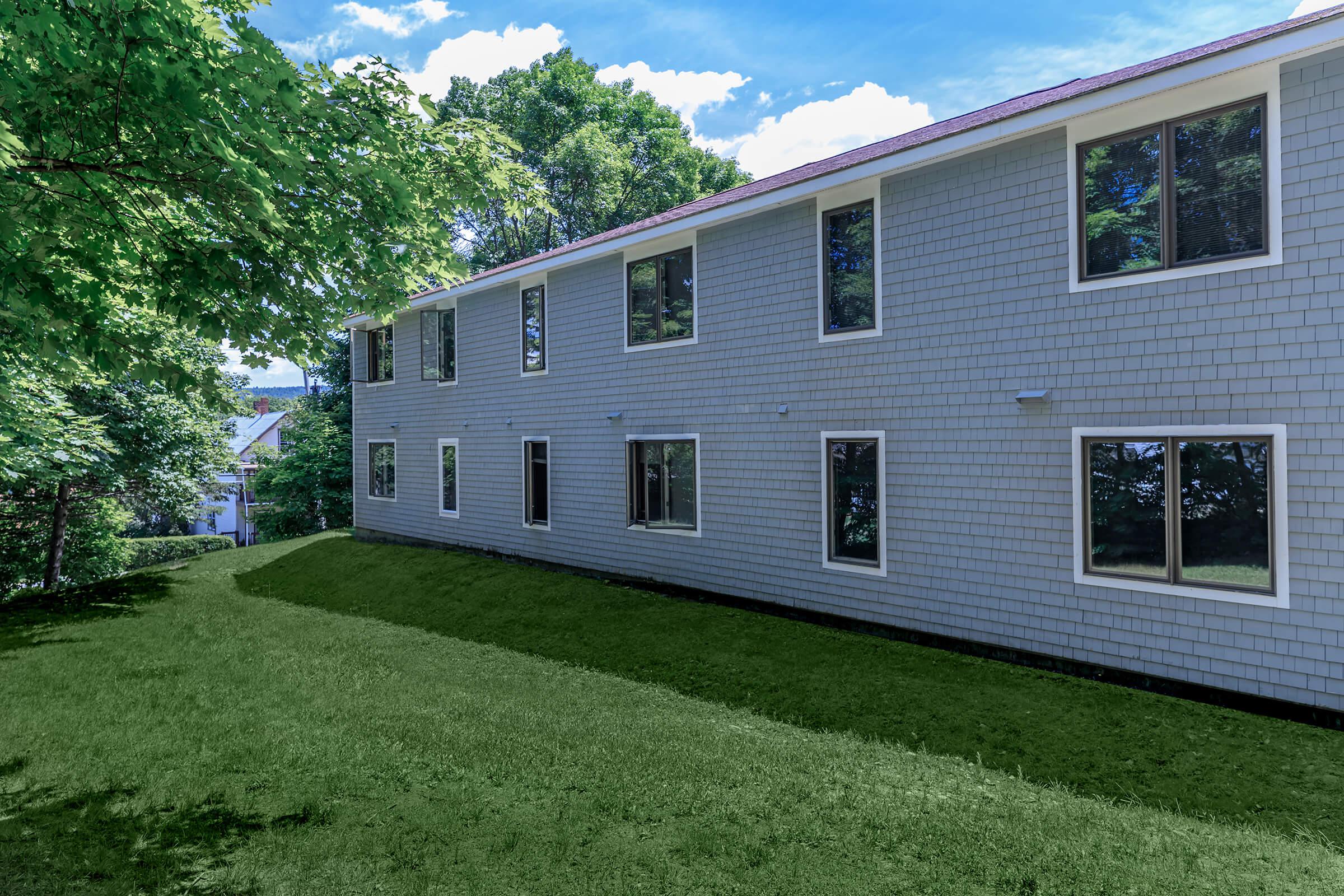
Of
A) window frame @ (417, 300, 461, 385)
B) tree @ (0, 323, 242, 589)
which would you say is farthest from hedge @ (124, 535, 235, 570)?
window frame @ (417, 300, 461, 385)

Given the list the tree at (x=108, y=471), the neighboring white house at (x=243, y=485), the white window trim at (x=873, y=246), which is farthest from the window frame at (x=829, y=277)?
the neighboring white house at (x=243, y=485)

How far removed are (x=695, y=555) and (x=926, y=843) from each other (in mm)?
7370

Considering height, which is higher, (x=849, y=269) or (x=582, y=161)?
(x=582, y=161)

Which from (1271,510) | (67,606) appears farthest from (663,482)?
(67,606)

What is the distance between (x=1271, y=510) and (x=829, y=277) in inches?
214

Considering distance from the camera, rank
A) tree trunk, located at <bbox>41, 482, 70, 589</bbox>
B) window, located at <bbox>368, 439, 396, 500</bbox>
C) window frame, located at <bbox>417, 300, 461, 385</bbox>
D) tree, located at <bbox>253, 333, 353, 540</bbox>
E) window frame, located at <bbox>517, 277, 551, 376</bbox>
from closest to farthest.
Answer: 1. window frame, located at <bbox>517, 277, 551, 376</bbox>
2. tree trunk, located at <bbox>41, 482, 70, 589</bbox>
3. window frame, located at <bbox>417, 300, 461, 385</bbox>
4. window, located at <bbox>368, 439, 396, 500</bbox>
5. tree, located at <bbox>253, 333, 353, 540</bbox>

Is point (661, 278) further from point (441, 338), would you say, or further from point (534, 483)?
point (441, 338)

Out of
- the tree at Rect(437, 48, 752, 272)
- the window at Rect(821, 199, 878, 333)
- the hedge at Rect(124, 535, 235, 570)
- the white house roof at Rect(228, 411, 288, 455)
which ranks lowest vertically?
the hedge at Rect(124, 535, 235, 570)

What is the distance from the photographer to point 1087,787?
548 cm

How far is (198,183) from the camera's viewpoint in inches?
211

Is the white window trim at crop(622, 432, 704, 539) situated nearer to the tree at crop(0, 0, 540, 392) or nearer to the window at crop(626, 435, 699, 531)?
the window at crop(626, 435, 699, 531)

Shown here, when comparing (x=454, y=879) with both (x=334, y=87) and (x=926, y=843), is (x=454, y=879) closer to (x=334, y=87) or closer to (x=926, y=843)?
(x=926, y=843)

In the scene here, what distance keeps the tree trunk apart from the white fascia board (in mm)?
13802

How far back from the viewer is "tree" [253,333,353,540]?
26.2 m
